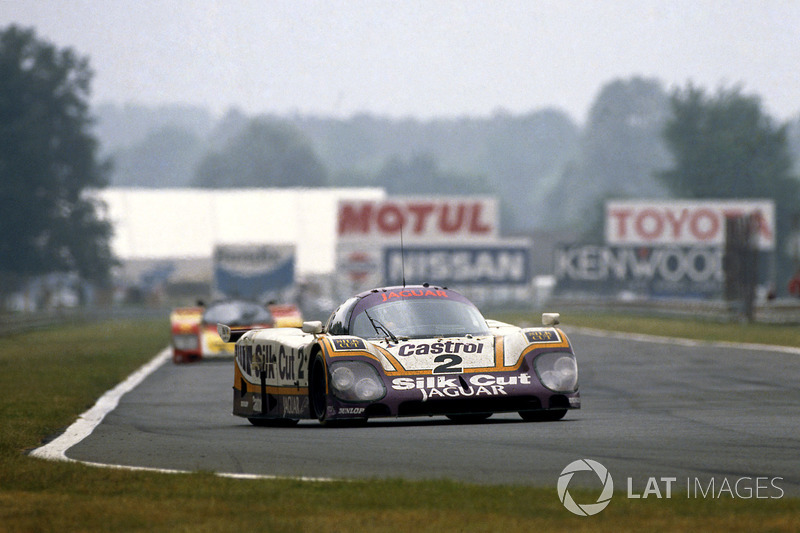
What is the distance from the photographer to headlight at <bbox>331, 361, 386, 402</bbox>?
12766 mm

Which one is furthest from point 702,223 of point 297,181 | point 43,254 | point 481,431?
point 297,181

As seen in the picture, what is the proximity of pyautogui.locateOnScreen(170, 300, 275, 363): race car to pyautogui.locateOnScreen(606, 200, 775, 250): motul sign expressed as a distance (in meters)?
48.5

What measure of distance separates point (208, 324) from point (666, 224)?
51.4 m

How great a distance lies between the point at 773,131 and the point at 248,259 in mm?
56001

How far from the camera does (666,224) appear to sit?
7850 centimetres

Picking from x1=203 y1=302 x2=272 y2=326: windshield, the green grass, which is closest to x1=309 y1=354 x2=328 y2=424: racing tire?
the green grass

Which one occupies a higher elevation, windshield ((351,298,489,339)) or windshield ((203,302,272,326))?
windshield ((351,298,489,339))

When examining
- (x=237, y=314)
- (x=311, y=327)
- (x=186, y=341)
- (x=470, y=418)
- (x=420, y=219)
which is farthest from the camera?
(x=420, y=219)

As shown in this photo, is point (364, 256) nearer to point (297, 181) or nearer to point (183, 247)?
point (183, 247)

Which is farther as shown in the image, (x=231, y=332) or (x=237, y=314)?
(x=237, y=314)

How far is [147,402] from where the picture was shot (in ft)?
61.1

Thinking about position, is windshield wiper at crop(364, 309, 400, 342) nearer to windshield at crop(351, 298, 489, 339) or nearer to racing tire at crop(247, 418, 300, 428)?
windshield at crop(351, 298, 489, 339)

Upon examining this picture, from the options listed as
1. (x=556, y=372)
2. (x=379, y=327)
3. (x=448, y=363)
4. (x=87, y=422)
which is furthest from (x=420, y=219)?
(x=448, y=363)

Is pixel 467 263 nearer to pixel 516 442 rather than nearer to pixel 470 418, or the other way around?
pixel 470 418
